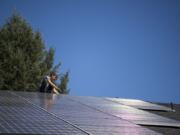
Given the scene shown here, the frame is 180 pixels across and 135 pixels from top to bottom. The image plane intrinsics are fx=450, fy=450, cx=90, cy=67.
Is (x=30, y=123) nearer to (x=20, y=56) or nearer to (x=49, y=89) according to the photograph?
(x=49, y=89)

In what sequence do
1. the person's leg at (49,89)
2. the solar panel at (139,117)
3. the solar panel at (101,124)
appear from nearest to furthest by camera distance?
the solar panel at (101,124) < the solar panel at (139,117) < the person's leg at (49,89)

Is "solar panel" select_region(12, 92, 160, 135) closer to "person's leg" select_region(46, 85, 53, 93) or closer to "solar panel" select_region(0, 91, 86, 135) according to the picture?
"solar panel" select_region(0, 91, 86, 135)

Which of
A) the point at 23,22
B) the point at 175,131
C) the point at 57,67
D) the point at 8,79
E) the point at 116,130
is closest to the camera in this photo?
the point at 116,130

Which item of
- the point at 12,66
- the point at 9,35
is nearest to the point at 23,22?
the point at 9,35

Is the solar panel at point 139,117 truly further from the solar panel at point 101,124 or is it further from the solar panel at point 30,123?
the solar panel at point 30,123

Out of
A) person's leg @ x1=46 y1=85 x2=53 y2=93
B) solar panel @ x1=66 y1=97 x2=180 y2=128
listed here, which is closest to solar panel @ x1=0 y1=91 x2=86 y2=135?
solar panel @ x1=66 y1=97 x2=180 y2=128

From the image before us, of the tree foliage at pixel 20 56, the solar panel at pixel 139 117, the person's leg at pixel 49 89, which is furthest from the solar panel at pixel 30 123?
the tree foliage at pixel 20 56

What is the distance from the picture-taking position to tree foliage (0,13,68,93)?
34.6 m

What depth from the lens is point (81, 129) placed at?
853 cm

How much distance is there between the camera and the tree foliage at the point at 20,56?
34594 mm

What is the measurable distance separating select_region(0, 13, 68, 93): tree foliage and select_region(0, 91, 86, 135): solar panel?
24370 mm

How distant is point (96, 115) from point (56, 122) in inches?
107

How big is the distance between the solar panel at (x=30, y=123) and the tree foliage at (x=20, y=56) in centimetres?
2437

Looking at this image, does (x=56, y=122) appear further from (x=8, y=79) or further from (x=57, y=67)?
(x=57, y=67)
